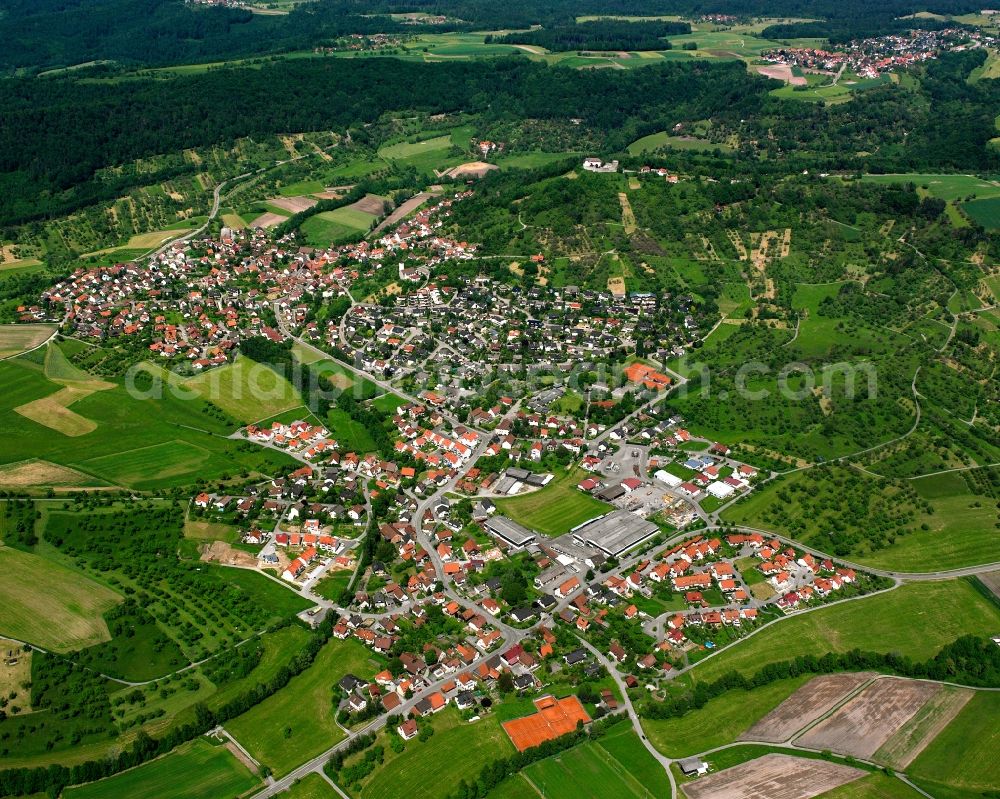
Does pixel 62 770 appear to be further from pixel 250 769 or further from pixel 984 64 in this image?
pixel 984 64

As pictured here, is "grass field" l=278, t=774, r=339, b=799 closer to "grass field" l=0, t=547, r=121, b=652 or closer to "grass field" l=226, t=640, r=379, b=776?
"grass field" l=226, t=640, r=379, b=776

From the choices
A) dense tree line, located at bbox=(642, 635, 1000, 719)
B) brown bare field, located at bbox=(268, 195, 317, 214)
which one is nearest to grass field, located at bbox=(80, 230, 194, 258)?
brown bare field, located at bbox=(268, 195, 317, 214)

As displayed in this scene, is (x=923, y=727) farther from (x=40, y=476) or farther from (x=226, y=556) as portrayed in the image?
(x=40, y=476)

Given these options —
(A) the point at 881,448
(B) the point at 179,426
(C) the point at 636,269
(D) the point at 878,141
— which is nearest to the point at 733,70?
(D) the point at 878,141

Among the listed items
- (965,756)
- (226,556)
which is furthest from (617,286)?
(965,756)

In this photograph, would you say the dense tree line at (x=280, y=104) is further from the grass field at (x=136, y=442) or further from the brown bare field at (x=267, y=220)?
the grass field at (x=136, y=442)

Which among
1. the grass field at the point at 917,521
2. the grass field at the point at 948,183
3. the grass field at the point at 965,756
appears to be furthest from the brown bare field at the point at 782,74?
the grass field at the point at 965,756
